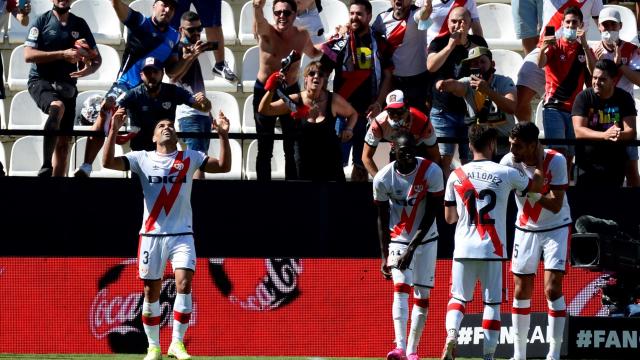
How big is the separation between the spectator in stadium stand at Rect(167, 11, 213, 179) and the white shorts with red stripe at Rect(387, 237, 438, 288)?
9.49 feet

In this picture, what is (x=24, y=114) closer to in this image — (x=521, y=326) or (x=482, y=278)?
(x=482, y=278)

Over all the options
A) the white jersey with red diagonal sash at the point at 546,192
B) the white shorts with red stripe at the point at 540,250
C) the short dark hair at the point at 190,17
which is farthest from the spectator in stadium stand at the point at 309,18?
the white shorts with red stripe at the point at 540,250

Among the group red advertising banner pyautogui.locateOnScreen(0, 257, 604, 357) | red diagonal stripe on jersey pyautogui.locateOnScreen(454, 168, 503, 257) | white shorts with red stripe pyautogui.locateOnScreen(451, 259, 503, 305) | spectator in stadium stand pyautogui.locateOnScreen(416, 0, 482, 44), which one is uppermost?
spectator in stadium stand pyautogui.locateOnScreen(416, 0, 482, 44)

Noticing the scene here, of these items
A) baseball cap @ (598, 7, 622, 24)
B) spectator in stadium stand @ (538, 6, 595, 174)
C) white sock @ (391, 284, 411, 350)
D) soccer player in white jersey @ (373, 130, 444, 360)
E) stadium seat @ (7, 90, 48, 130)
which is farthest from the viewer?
stadium seat @ (7, 90, 48, 130)

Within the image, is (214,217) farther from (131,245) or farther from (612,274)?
(612,274)

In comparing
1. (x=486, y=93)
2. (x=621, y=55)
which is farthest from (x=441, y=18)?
(x=621, y=55)

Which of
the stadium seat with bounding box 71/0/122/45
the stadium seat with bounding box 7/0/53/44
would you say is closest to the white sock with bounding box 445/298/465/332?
the stadium seat with bounding box 71/0/122/45

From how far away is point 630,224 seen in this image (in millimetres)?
13492

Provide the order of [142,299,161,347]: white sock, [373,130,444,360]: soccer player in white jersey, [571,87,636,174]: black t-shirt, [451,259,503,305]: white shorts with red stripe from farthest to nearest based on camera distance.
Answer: [571,87,636,174]: black t-shirt → [142,299,161,347]: white sock → [373,130,444,360]: soccer player in white jersey → [451,259,503,305]: white shorts with red stripe

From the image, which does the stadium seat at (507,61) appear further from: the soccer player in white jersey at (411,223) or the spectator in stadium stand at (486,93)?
the soccer player in white jersey at (411,223)

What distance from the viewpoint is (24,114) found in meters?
15.2

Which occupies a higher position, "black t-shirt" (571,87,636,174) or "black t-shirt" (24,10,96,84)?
"black t-shirt" (24,10,96,84)

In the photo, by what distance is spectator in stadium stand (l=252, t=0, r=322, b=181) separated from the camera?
1320cm

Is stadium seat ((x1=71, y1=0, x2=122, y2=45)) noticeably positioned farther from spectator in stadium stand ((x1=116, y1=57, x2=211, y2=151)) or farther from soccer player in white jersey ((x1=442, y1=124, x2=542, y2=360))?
soccer player in white jersey ((x1=442, y1=124, x2=542, y2=360))
